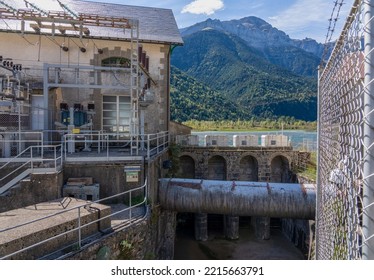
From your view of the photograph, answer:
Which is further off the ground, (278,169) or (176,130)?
(176,130)

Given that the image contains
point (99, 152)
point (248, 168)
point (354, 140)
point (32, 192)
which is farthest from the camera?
point (248, 168)

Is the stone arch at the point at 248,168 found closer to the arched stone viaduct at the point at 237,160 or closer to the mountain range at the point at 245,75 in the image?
the arched stone viaduct at the point at 237,160

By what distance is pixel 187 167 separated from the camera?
666 inches

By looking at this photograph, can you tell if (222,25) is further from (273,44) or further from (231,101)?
(231,101)

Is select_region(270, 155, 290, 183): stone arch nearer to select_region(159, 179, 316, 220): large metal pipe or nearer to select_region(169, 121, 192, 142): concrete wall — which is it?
select_region(169, 121, 192, 142): concrete wall

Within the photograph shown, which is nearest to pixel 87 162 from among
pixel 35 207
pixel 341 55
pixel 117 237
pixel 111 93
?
pixel 35 207

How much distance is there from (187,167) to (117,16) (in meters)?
9.81

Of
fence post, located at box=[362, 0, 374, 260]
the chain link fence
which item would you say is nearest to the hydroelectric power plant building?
the chain link fence

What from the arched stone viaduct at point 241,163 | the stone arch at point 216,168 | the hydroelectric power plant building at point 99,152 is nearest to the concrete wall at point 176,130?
the hydroelectric power plant building at point 99,152

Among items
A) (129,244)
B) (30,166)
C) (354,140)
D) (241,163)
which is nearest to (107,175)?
(30,166)

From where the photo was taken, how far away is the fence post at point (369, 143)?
5.92ft

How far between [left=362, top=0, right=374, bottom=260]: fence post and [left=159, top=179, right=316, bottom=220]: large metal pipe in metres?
6.83

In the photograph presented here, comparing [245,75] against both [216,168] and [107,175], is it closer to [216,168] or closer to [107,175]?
[216,168]

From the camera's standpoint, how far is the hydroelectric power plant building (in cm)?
561
